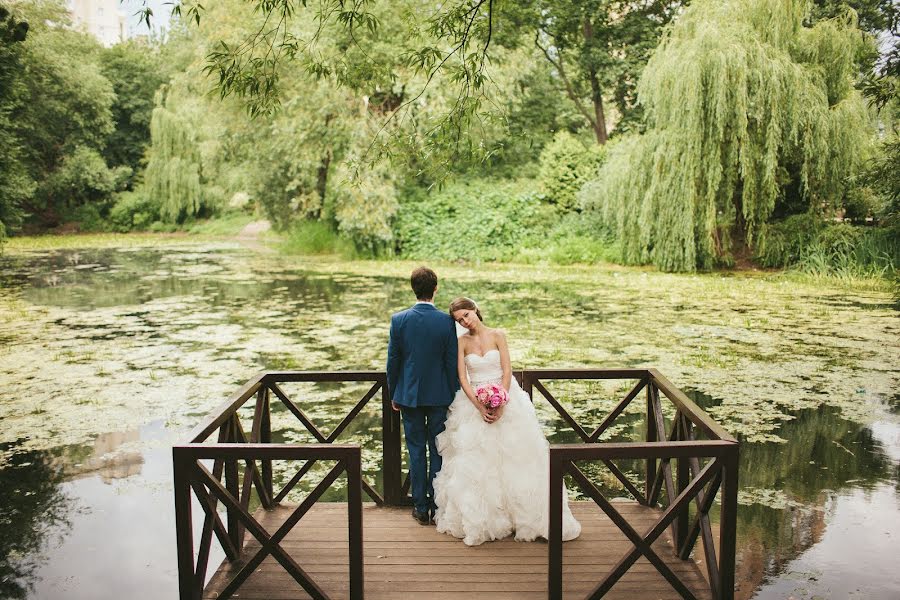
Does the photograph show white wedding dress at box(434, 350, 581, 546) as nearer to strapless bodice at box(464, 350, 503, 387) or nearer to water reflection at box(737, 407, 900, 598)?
strapless bodice at box(464, 350, 503, 387)

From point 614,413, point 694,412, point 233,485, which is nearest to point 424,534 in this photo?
point 233,485

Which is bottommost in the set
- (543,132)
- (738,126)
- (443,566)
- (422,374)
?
(443,566)

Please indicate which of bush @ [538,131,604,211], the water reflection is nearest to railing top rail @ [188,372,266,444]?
the water reflection

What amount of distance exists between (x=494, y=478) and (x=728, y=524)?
1372 millimetres

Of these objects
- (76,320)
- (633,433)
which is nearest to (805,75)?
(633,433)

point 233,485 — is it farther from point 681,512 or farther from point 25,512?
point 681,512

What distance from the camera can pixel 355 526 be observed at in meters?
3.79

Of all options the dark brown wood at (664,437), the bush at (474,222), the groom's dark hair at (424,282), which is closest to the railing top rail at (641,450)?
the dark brown wood at (664,437)

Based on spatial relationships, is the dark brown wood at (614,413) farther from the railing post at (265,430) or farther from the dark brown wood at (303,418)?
the railing post at (265,430)

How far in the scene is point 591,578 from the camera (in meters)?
4.17

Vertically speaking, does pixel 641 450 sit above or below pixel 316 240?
below

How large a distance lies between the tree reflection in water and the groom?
262 centimetres

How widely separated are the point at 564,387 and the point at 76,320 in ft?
31.9

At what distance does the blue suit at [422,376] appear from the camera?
475cm
